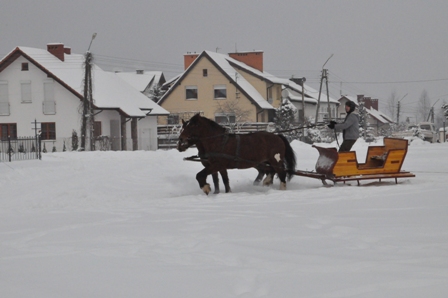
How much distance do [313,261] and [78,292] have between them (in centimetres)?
233

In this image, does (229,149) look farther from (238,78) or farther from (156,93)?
(156,93)

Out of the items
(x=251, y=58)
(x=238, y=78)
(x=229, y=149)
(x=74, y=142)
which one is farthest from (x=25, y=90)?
(x=229, y=149)

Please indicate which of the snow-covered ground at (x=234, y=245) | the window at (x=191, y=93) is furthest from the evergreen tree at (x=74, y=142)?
the snow-covered ground at (x=234, y=245)

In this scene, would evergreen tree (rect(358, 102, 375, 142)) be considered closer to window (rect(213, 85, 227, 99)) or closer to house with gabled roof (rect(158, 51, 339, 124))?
house with gabled roof (rect(158, 51, 339, 124))

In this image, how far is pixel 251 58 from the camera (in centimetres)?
5872

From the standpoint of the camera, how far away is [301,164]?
2123 cm

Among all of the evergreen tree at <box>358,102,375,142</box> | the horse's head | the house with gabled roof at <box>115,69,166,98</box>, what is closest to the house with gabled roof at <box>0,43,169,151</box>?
the house with gabled roof at <box>115,69,166,98</box>

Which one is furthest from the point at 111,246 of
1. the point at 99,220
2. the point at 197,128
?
the point at 197,128

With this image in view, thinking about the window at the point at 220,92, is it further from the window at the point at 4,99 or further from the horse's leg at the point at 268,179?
the horse's leg at the point at 268,179

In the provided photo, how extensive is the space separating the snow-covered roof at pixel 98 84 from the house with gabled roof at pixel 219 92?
6.99 meters

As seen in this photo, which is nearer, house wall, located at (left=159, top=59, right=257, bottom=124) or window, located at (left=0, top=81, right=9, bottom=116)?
window, located at (left=0, top=81, right=9, bottom=116)

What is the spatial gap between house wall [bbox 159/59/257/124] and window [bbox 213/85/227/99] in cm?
24

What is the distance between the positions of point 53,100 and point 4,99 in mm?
3347

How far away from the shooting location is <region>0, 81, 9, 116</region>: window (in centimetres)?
4066
